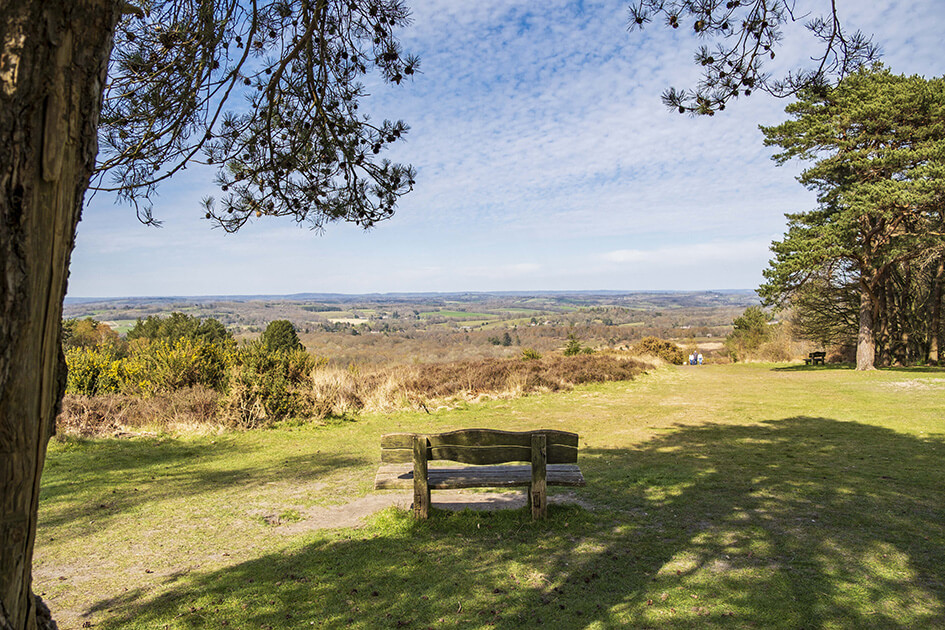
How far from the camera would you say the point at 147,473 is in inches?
262

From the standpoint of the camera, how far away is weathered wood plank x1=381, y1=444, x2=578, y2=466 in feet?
14.5

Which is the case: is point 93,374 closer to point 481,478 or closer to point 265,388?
point 265,388

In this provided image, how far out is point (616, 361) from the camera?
1862 cm

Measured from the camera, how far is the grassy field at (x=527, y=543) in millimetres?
3039

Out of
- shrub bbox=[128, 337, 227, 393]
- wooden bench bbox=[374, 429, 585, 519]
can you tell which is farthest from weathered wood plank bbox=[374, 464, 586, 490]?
shrub bbox=[128, 337, 227, 393]

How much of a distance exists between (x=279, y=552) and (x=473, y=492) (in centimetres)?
220

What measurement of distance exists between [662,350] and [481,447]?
25.4 meters

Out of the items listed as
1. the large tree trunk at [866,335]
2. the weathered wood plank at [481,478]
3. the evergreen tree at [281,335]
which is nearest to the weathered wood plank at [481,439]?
the weathered wood plank at [481,478]

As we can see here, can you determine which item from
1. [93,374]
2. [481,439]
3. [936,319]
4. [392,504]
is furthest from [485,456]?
[936,319]

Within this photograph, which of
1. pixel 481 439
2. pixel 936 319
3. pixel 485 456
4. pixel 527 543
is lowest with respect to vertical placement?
pixel 527 543

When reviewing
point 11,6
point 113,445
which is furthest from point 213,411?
point 11,6

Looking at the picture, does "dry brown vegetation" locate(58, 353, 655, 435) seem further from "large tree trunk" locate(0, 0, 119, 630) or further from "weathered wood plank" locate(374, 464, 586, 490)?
"large tree trunk" locate(0, 0, 119, 630)

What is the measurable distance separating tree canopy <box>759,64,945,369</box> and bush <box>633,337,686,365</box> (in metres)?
7.76

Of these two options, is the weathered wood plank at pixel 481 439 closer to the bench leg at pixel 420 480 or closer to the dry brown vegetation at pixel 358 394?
the bench leg at pixel 420 480
